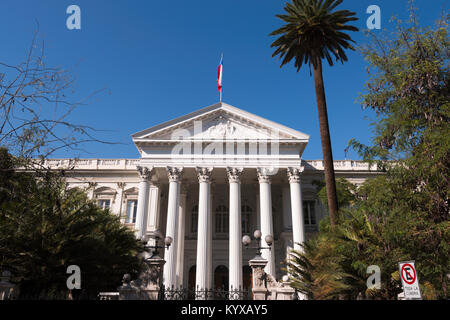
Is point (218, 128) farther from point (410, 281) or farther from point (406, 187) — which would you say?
point (410, 281)

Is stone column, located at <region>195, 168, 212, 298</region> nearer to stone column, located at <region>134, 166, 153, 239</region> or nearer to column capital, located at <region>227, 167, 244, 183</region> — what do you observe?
column capital, located at <region>227, 167, 244, 183</region>

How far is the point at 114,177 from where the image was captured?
33656 mm

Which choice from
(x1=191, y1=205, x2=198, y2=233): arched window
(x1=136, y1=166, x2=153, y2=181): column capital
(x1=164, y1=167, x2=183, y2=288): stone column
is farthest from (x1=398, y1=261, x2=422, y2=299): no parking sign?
(x1=191, y1=205, x2=198, y2=233): arched window

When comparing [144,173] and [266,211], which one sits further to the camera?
[144,173]

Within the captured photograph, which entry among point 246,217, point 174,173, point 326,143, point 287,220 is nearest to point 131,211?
point 174,173

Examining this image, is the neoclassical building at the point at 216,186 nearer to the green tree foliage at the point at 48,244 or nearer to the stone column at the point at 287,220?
the stone column at the point at 287,220

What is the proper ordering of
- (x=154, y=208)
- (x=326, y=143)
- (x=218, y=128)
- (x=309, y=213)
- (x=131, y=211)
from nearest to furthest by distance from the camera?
(x=326, y=143) < (x=218, y=128) < (x=154, y=208) < (x=309, y=213) < (x=131, y=211)

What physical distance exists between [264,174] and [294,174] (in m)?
2.54

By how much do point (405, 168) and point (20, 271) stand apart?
1690 centimetres

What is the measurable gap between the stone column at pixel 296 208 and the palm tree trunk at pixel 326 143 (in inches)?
361

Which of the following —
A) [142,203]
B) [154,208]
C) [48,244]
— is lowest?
[48,244]

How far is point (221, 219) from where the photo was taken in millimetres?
33344
